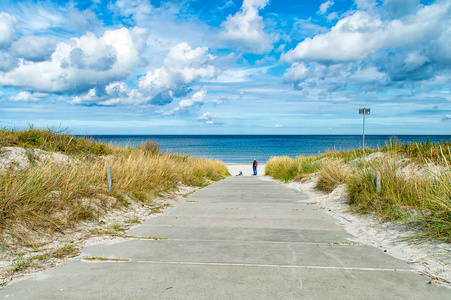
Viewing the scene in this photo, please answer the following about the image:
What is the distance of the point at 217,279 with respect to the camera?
3.45 m

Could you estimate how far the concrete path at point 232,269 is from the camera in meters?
3.14

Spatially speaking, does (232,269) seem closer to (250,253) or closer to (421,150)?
(250,253)

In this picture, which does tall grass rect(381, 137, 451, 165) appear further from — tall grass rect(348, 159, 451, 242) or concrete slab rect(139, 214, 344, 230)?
concrete slab rect(139, 214, 344, 230)

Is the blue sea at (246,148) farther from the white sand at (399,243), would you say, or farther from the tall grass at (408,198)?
the white sand at (399,243)

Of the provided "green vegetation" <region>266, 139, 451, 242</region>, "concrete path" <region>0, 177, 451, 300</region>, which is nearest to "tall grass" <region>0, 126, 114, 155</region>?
"concrete path" <region>0, 177, 451, 300</region>

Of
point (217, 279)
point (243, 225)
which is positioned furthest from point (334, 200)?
point (217, 279)

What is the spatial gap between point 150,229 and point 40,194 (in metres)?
1.87

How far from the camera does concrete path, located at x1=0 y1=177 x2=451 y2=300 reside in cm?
314

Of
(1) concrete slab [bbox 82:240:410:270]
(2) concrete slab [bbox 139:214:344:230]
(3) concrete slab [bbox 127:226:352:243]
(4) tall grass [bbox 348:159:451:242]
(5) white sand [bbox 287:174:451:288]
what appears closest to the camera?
(5) white sand [bbox 287:174:451:288]

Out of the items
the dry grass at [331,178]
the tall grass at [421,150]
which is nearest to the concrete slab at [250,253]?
the dry grass at [331,178]

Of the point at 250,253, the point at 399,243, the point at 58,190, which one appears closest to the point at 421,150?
the point at 399,243

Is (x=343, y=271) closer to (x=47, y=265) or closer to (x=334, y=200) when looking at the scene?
(x=47, y=265)

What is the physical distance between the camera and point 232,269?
374 centimetres

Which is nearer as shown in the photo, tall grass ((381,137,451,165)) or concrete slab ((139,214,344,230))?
concrete slab ((139,214,344,230))
